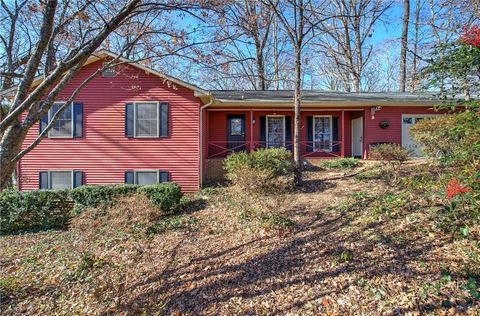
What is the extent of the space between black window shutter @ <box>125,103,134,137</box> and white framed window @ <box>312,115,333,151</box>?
25.8 feet

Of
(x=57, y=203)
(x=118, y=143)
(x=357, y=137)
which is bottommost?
(x=57, y=203)

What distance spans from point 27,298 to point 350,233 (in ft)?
16.0

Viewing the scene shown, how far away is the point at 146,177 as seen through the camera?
9891 millimetres

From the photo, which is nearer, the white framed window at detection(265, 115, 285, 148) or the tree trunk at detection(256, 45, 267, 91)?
the white framed window at detection(265, 115, 285, 148)

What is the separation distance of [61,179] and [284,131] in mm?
9048

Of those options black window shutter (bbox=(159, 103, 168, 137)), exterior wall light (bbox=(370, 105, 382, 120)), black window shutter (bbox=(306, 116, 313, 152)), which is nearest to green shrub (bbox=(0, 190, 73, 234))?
black window shutter (bbox=(159, 103, 168, 137))

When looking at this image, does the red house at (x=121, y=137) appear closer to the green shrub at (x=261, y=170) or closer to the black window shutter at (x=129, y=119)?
the black window shutter at (x=129, y=119)

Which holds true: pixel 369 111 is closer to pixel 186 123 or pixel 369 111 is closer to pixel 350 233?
pixel 186 123

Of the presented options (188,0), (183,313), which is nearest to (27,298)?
(183,313)

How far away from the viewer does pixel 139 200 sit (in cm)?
653

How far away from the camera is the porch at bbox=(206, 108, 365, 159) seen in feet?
41.8

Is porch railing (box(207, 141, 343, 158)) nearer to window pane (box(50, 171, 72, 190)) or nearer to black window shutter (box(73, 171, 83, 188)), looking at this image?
black window shutter (box(73, 171, 83, 188))

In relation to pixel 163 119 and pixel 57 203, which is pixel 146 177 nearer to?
pixel 163 119

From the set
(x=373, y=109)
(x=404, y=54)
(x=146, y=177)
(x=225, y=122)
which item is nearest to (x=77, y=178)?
(x=146, y=177)
